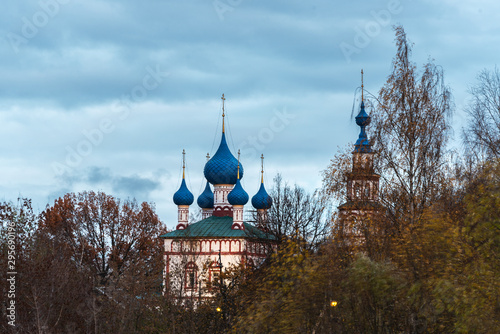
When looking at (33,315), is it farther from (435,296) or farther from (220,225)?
(220,225)

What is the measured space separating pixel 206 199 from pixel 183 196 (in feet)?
11.1

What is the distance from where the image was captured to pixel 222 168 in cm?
5422

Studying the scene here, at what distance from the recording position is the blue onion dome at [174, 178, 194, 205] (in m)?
54.4

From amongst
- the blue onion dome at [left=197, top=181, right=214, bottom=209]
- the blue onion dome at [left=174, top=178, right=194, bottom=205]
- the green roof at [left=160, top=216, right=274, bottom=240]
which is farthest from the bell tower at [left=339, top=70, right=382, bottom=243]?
the blue onion dome at [left=197, top=181, right=214, bottom=209]

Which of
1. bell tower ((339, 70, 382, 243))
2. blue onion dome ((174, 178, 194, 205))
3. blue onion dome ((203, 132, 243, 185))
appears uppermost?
blue onion dome ((203, 132, 243, 185))

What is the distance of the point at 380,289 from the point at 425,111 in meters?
8.54

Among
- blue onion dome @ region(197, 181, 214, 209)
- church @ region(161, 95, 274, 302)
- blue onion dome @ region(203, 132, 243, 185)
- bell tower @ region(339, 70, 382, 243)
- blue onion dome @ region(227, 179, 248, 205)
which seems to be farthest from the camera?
blue onion dome @ region(197, 181, 214, 209)

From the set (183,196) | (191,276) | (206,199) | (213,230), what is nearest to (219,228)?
(213,230)

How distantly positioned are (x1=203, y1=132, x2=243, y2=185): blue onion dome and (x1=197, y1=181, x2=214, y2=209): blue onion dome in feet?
10.3

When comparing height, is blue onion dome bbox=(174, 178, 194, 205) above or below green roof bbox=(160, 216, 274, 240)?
above

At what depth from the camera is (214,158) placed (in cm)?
5494

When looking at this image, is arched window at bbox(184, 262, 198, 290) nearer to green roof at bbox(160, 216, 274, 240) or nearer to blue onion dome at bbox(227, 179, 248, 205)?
green roof at bbox(160, 216, 274, 240)

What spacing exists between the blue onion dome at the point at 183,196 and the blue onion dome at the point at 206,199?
2.86m

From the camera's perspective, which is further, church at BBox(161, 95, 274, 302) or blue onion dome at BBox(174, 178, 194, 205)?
blue onion dome at BBox(174, 178, 194, 205)
